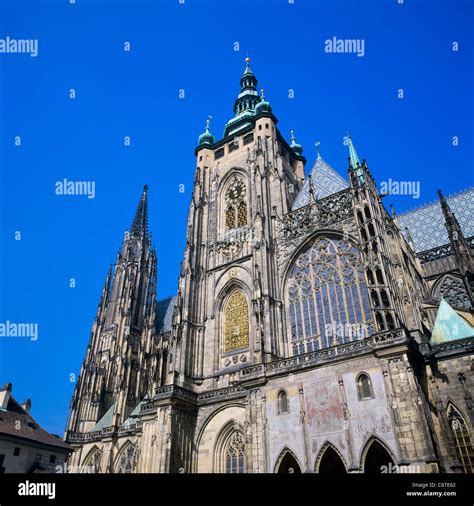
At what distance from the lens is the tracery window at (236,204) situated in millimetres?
30859

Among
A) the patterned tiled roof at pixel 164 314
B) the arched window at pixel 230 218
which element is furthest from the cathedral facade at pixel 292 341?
the patterned tiled roof at pixel 164 314

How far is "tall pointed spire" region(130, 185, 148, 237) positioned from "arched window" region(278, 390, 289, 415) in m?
40.0

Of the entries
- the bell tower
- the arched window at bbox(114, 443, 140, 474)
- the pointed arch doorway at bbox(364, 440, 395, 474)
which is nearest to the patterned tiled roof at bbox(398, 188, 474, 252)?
the bell tower

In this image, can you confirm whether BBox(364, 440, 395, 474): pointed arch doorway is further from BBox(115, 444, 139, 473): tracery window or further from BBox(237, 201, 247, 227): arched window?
BBox(115, 444, 139, 473): tracery window

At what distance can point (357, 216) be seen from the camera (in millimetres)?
22422

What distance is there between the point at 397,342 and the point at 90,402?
3069 cm

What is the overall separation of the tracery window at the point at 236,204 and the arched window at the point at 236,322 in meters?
6.06

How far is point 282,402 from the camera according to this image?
1870 cm

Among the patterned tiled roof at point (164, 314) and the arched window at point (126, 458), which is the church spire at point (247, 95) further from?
the arched window at point (126, 458)

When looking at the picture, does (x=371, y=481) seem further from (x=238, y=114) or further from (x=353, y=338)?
(x=238, y=114)

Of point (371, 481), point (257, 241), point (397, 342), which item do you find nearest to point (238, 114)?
point (257, 241)

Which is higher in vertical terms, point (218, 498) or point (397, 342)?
point (397, 342)

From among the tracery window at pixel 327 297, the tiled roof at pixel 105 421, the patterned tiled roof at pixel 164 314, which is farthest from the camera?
the patterned tiled roof at pixel 164 314

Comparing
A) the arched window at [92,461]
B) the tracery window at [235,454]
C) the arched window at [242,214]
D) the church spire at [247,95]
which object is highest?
the church spire at [247,95]
